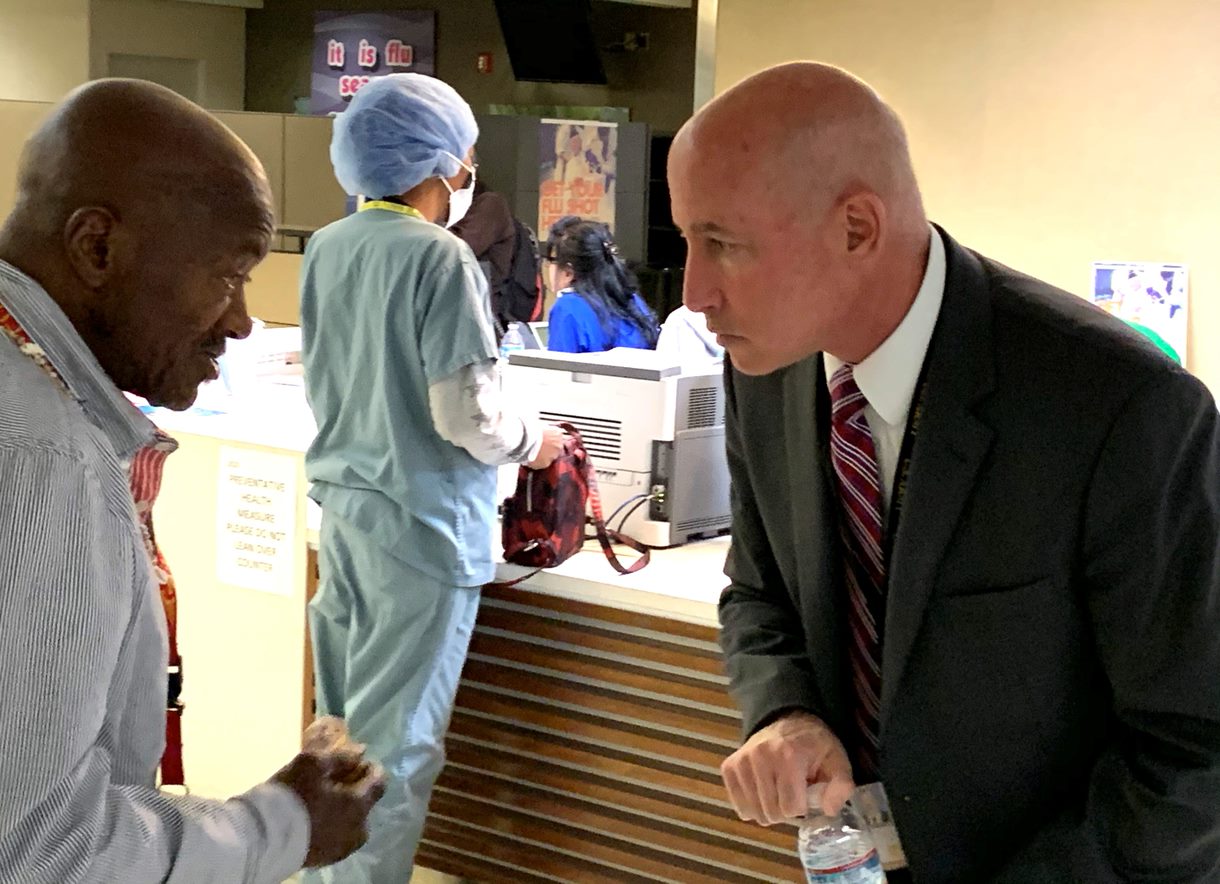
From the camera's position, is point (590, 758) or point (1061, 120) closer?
point (590, 758)

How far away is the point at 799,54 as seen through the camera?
17.5 feet

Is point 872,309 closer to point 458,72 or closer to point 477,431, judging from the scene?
point 477,431

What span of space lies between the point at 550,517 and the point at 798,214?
1542mm

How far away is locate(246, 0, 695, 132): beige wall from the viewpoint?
31.2 ft

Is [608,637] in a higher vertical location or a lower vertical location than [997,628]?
lower

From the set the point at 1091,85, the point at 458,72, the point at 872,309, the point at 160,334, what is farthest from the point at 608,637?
the point at 458,72

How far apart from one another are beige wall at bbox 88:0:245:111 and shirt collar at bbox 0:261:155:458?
970 cm

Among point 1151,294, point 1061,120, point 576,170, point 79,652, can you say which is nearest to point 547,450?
point 79,652

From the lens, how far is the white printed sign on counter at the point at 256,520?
305 centimetres

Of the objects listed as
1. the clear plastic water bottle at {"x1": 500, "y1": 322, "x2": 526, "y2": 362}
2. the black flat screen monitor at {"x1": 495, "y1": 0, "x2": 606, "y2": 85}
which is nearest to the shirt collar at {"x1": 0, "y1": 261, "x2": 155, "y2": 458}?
the clear plastic water bottle at {"x1": 500, "y1": 322, "x2": 526, "y2": 362}

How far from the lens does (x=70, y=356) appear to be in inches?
37.5

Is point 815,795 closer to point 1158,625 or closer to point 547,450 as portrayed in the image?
point 1158,625

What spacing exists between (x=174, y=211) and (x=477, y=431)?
1.51 meters

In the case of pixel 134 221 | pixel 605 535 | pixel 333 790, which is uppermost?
pixel 134 221
